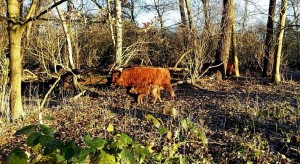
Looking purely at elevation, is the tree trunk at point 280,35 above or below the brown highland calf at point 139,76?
above

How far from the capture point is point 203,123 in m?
5.31

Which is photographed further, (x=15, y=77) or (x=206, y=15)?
(x=206, y=15)

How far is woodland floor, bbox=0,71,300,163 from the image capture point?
4250 mm

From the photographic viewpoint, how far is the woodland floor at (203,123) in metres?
4.25

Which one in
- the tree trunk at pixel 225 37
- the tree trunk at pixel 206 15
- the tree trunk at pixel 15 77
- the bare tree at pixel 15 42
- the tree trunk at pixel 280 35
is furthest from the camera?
the tree trunk at pixel 225 37

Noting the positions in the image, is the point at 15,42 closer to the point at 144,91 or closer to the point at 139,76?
the point at 139,76

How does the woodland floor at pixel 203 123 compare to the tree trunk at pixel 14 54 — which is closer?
the woodland floor at pixel 203 123

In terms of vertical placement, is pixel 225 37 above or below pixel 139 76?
above

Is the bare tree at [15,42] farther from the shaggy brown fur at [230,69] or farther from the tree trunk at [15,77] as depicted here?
the shaggy brown fur at [230,69]

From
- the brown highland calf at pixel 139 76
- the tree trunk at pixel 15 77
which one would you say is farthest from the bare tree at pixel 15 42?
the brown highland calf at pixel 139 76

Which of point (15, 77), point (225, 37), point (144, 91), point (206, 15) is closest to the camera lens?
point (15, 77)

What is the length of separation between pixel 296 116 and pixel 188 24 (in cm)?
527

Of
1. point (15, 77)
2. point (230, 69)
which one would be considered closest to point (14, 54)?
point (15, 77)

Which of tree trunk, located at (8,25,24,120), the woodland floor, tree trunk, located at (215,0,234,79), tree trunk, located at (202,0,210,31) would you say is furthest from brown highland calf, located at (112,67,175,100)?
tree trunk, located at (215,0,234,79)
